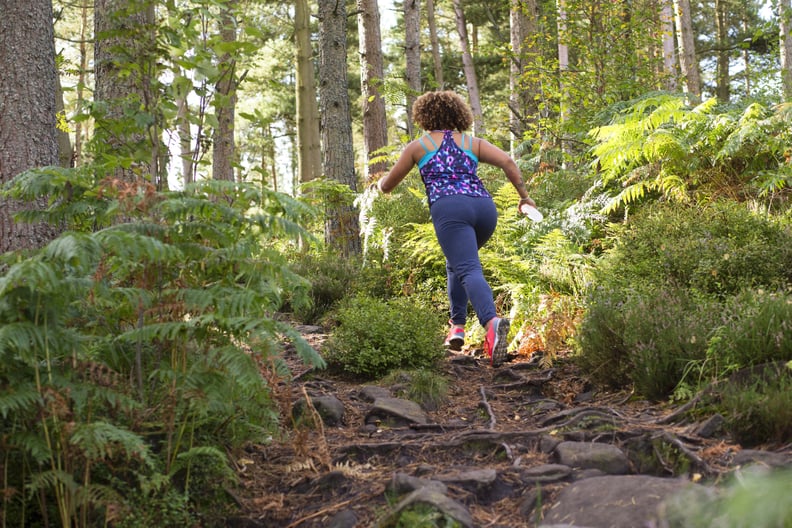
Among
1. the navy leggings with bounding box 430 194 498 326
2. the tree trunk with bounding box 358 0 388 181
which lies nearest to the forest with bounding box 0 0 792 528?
the navy leggings with bounding box 430 194 498 326

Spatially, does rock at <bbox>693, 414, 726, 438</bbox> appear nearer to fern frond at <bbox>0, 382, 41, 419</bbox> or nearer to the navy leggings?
the navy leggings

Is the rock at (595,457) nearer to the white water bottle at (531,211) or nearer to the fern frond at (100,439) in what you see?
the fern frond at (100,439)

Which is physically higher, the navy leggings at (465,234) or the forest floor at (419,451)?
the navy leggings at (465,234)

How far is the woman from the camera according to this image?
17.8 feet

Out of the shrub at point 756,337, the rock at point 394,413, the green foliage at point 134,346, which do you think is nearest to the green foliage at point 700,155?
the shrub at point 756,337

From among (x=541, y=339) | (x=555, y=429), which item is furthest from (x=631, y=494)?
(x=541, y=339)

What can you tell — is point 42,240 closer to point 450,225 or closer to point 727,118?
point 450,225

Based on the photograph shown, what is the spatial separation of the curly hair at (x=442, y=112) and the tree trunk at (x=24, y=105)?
9.59 ft

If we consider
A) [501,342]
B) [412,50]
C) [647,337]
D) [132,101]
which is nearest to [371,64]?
[412,50]

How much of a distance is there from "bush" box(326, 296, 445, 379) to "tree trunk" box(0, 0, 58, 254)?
2.35 metres

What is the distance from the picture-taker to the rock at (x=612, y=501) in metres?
2.46

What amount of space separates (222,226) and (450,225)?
8.72 feet

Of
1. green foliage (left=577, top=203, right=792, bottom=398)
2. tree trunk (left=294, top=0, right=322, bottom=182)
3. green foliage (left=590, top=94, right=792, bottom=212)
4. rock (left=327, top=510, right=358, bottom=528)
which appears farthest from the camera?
tree trunk (left=294, top=0, right=322, bottom=182)

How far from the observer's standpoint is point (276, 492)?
3.28 metres
